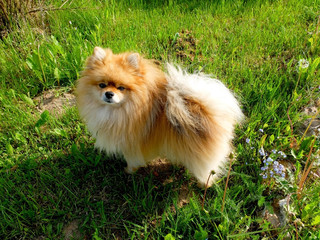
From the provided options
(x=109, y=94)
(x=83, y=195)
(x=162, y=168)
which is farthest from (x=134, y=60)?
(x=83, y=195)

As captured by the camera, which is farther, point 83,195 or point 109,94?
point 83,195

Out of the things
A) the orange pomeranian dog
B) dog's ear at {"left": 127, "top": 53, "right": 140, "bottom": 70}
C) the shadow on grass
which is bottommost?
the shadow on grass

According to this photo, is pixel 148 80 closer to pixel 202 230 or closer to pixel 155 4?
pixel 202 230

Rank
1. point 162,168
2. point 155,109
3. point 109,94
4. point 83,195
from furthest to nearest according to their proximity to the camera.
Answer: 1. point 162,168
2. point 83,195
3. point 155,109
4. point 109,94

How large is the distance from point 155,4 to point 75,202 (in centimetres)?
309

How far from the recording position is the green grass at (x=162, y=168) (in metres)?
1.80

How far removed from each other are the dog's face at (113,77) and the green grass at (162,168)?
2.63 feet

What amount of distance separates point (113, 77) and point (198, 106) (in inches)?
22.9

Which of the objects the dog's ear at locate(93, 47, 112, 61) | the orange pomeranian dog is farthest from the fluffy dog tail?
the dog's ear at locate(93, 47, 112, 61)

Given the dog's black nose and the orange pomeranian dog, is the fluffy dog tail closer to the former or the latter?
the orange pomeranian dog

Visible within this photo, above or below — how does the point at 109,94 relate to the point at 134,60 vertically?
below

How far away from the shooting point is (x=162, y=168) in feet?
7.20

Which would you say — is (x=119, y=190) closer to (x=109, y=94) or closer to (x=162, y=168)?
(x=162, y=168)

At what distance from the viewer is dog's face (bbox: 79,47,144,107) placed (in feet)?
4.99
